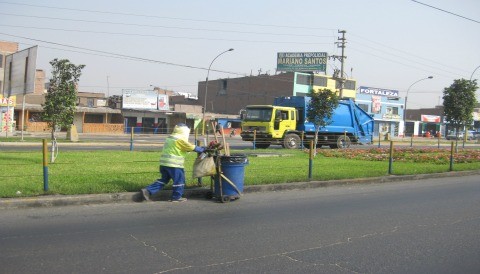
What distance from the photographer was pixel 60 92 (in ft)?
47.4

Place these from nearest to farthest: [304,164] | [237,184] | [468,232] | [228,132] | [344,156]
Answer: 1. [468,232]
2. [237,184]
3. [304,164]
4. [344,156]
5. [228,132]

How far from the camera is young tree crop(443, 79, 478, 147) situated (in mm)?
27375

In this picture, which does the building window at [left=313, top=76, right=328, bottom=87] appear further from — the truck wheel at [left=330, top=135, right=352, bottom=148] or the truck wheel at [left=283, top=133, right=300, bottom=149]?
the truck wheel at [left=283, top=133, right=300, bottom=149]

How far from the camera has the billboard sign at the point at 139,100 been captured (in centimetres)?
5297

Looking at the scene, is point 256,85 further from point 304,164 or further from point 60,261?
point 60,261

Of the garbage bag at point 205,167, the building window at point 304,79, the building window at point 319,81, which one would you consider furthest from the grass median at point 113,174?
the building window at point 319,81

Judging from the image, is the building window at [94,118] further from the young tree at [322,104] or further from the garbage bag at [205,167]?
the garbage bag at [205,167]

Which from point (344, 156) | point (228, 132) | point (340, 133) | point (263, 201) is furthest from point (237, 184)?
point (228, 132)

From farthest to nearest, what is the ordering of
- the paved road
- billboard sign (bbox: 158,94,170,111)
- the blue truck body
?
billboard sign (bbox: 158,94,170,111) → the blue truck body → the paved road

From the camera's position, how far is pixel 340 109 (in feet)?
95.5

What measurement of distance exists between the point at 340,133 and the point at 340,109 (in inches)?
59.8

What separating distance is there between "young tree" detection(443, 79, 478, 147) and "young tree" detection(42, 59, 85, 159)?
22.1 meters

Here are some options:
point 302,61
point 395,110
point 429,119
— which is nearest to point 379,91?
point 395,110

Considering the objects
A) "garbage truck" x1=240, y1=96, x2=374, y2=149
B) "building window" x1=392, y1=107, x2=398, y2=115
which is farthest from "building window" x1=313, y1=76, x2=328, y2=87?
"garbage truck" x1=240, y1=96, x2=374, y2=149
